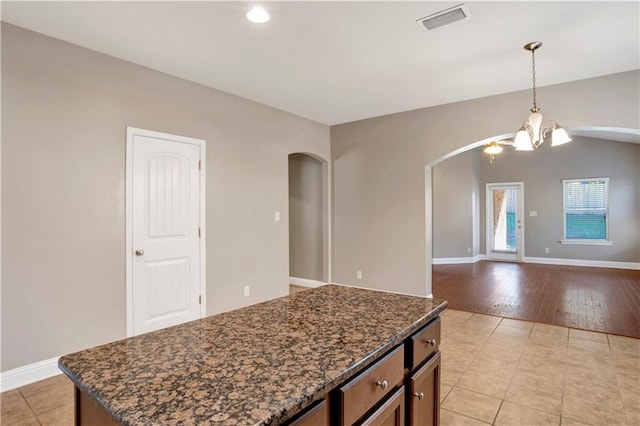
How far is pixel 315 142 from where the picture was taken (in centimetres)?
548

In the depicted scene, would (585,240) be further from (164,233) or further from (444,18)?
(164,233)

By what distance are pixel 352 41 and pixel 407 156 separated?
2413 millimetres

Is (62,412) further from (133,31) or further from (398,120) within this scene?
(398,120)

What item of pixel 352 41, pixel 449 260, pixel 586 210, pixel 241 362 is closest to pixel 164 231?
pixel 352 41

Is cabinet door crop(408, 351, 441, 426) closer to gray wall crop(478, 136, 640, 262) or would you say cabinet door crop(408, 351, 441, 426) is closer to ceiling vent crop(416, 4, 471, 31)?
ceiling vent crop(416, 4, 471, 31)

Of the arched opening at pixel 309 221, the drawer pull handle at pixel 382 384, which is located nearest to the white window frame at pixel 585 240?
the arched opening at pixel 309 221

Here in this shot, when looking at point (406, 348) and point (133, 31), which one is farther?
→ point (133, 31)

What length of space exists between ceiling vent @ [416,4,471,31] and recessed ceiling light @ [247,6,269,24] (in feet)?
3.81

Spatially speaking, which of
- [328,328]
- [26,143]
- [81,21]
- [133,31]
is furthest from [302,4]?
[26,143]

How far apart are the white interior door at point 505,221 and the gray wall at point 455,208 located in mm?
1050

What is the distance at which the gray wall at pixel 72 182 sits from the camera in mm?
2592

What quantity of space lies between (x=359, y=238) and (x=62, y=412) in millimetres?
4068

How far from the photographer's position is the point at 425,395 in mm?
1474

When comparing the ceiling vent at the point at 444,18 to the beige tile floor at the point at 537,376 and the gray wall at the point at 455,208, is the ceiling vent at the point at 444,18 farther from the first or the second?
the gray wall at the point at 455,208
